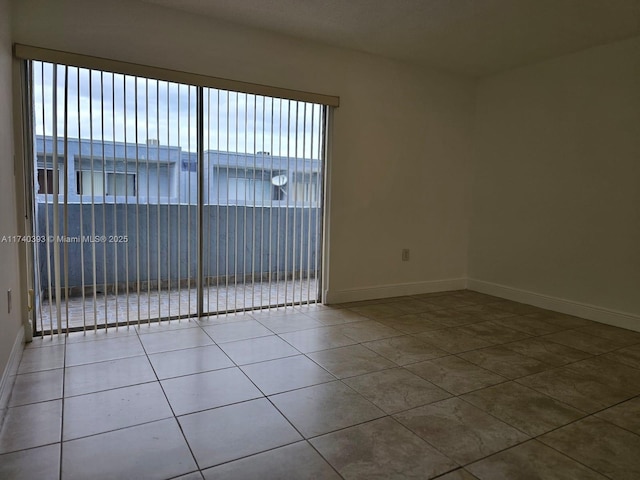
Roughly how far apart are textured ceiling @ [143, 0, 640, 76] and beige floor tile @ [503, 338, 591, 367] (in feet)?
7.40

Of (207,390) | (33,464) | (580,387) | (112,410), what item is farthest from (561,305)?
(33,464)

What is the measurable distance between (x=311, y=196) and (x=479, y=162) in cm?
201

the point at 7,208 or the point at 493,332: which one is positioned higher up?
the point at 7,208

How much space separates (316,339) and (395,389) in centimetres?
85

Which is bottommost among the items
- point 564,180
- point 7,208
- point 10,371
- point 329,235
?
point 10,371

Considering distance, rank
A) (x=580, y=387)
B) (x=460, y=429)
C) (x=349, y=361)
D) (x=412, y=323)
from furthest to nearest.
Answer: (x=412, y=323), (x=349, y=361), (x=580, y=387), (x=460, y=429)

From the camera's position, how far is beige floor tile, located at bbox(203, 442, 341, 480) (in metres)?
1.48

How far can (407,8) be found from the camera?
291 centimetres

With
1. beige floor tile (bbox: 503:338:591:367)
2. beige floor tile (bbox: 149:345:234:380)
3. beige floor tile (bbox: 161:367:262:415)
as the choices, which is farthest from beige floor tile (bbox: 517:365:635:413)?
beige floor tile (bbox: 149:345:234:380)

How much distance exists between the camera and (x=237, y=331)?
3.06 metres

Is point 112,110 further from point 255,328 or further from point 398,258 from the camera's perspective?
point 398,258

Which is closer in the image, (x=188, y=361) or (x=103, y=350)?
(x=188, y=361)

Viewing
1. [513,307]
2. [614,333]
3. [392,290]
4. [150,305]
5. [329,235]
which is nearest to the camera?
[614,333]

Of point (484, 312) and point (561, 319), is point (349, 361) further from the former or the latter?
point (561, 319)
